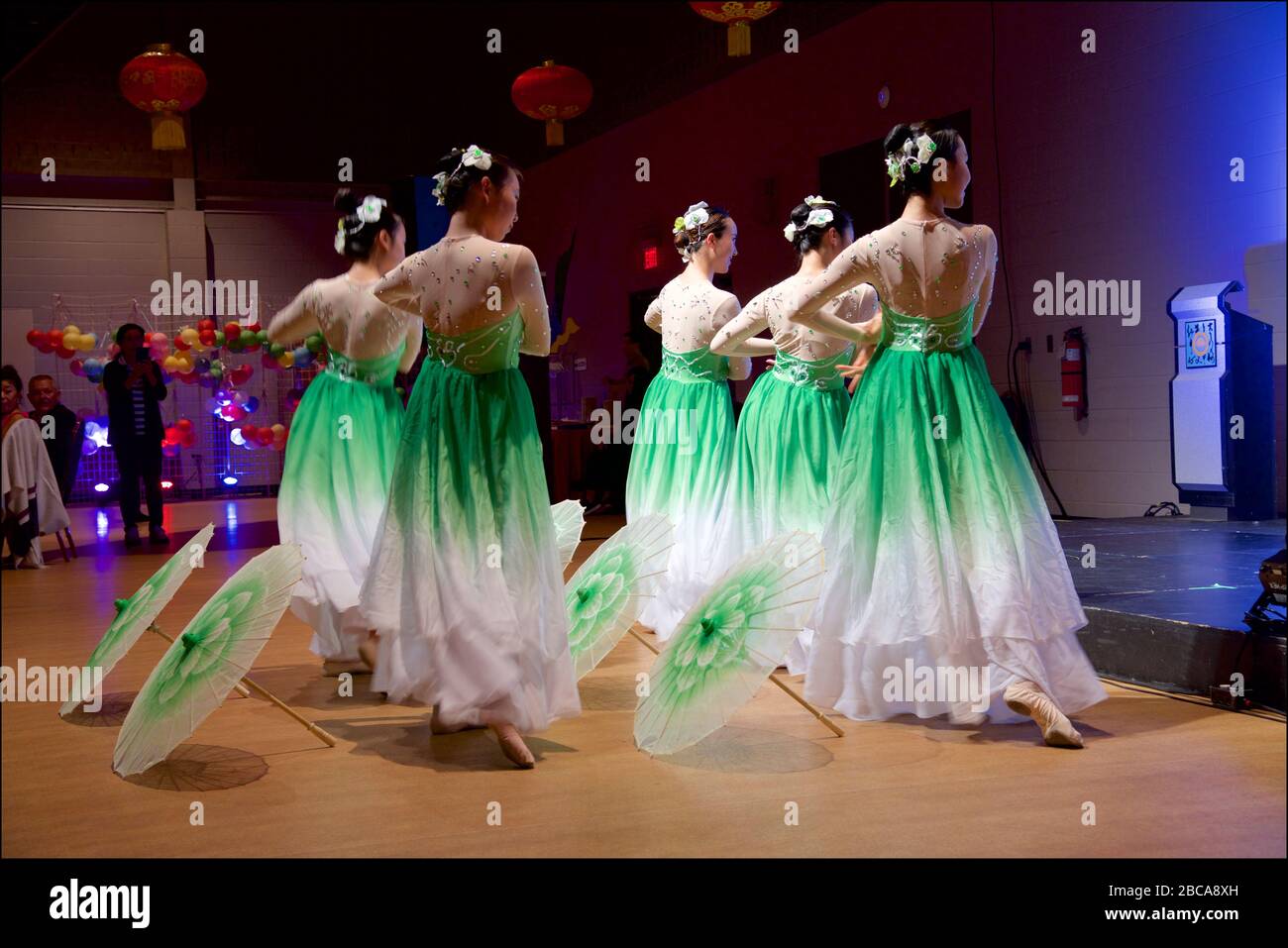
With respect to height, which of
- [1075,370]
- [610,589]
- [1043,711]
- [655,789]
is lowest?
[655,789]

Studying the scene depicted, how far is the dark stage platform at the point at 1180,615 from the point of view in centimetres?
332

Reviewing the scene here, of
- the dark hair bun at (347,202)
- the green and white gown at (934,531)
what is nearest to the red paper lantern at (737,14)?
the dark hair bun at (347,202)

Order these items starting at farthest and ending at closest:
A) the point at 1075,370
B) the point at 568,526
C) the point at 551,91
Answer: the point at 1075,370
the point at 551,91
the point at 568,526

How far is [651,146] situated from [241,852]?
8.77m

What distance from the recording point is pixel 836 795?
2.69 metres

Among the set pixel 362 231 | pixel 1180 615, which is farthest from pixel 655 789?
pixel 362 231

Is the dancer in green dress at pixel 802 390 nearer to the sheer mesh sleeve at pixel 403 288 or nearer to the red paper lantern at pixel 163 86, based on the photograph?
the sheer mesh sleeve at pixel 403 288

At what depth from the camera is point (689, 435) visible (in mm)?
4609

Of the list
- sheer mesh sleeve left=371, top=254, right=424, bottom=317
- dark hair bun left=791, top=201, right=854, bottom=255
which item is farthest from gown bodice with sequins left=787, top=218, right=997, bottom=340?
sheer mesh sleeve left=371, top=254, right=424, bottom=317

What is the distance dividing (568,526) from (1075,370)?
14.6 feet

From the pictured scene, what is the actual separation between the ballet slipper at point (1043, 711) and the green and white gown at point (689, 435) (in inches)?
63.0

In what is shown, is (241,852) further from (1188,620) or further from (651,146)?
(651,146)

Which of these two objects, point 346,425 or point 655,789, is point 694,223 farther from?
point 655,789
